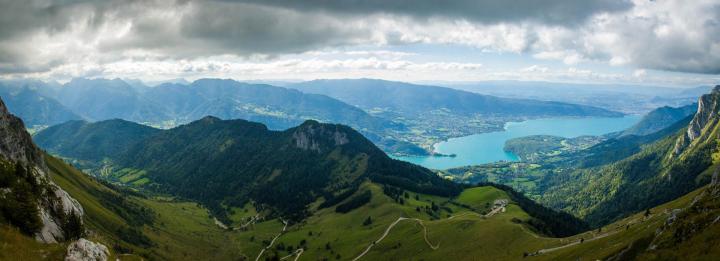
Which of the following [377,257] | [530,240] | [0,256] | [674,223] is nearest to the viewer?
[0,256]

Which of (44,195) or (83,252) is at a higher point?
(83,252)

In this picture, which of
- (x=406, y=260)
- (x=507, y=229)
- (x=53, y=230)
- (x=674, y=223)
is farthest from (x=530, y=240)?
(x=53, y=230)

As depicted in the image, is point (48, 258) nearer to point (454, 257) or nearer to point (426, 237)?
point (454, 257)

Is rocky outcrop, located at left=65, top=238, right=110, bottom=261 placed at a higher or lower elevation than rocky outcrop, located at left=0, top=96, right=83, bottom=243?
higher

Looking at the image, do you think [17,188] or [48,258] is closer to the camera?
[48,258]

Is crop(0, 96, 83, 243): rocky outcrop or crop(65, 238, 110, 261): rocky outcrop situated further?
crop(0, 96, 83, 243): rocky outcrop

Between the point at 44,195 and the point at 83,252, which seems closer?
the point at 83,252
